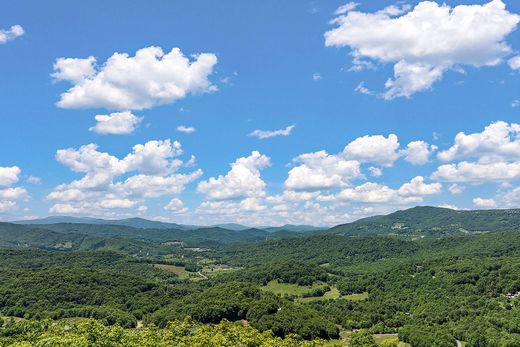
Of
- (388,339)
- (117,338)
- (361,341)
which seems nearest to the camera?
(117,338)

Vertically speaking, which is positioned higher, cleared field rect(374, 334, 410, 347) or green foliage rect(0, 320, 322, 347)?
green foliage rect(0, 320, 322, 347)

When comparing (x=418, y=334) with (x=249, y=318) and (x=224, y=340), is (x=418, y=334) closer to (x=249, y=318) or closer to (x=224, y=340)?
(x=249, y=318)

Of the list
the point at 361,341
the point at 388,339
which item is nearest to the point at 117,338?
the point at 361,341

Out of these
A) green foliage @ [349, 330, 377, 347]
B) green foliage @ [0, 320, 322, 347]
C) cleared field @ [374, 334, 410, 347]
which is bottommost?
cleared field @ [374, 334, 410, 347]

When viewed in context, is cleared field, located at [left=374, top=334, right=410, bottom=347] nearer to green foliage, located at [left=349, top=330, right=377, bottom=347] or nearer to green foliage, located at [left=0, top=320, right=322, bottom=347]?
green foliage, located at [left=349, top=330, right=377, bottom=347]

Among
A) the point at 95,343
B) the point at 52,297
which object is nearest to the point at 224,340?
the point at 95,343

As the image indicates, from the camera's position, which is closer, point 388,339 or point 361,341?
point 361,341

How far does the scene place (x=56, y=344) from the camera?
54.6 metres

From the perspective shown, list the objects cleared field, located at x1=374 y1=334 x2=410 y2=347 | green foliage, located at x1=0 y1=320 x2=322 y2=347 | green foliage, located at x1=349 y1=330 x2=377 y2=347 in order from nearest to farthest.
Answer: green foliage, located at x1=0 y1=320 x2=322 y2=347
green foliage, located at x1=349 y1=330 x2=377 y2=347
cleared field, located at x1=374 y1=334 x2=410 y2=347

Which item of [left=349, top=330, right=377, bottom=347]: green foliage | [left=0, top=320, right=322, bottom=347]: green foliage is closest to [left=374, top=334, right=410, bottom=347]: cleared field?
[left=349, top=330, right=377, bottom=347]: green foliage

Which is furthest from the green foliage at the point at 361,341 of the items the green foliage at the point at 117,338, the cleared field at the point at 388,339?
the green foliage at the point at 117,338

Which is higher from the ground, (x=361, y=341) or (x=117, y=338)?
(x=117, y=338)

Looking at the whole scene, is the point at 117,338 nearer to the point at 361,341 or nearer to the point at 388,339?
the point at 361,341

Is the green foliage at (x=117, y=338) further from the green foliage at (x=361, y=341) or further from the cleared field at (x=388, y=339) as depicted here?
the cleared field at (x=388, y=339)
